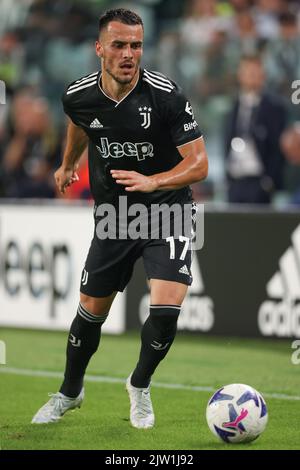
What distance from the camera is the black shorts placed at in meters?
6.58

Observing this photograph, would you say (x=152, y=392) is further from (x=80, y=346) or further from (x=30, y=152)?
(x=30, y=152)

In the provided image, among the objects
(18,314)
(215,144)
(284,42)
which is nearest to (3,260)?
(18,314)

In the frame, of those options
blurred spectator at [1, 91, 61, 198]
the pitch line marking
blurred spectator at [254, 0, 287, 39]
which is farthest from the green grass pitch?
blurred spectator at [254, 0, 287, 39]

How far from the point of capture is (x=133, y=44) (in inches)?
255

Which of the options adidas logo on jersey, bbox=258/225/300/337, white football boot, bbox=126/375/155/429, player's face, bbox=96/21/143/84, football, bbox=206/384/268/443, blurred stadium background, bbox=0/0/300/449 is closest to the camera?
football, bbox=206/384/268/443

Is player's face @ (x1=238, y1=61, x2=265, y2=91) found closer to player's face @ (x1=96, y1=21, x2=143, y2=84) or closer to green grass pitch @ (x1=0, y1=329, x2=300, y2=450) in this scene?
green grass pitch @ (x1=0, y1=329, x2=300, y2=450)

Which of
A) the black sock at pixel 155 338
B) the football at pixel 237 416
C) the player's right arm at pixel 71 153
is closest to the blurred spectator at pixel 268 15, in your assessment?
the player's right arm at pixel 71 153

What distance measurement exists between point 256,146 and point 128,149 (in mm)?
5663

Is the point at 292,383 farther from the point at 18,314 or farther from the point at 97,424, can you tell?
the point at 18,314

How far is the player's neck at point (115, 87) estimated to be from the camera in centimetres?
664

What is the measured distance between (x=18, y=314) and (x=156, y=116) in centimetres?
599

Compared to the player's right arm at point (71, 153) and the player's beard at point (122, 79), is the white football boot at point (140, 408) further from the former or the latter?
the player's beard at point (122, 79)

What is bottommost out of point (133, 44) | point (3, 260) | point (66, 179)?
point (3, 260)

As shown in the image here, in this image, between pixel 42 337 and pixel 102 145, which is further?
pixel 42 337
